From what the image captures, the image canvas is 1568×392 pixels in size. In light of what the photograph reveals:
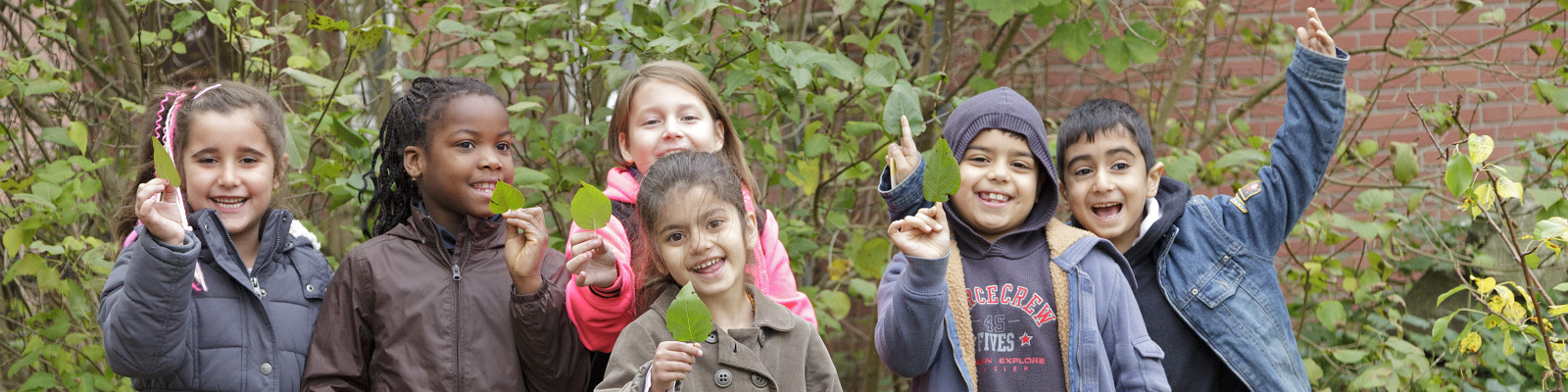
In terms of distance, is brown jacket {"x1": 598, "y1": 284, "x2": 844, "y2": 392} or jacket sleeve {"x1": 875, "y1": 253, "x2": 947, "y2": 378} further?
jacket sleeve {"x1": 875, "y1": 253, "x2": 947, "y2": 378}

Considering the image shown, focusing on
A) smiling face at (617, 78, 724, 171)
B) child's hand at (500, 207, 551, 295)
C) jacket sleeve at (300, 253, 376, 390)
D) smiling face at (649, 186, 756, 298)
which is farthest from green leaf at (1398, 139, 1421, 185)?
jacket sleeve at (300, 253, 376, 390)

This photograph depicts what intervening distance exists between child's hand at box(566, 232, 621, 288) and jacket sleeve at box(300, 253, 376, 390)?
0.52 m

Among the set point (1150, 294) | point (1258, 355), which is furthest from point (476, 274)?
point (1258, 355)

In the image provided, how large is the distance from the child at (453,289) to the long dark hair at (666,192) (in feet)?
0.73

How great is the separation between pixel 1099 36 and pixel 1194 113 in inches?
38.3

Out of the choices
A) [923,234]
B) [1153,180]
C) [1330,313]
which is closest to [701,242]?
[923,234]

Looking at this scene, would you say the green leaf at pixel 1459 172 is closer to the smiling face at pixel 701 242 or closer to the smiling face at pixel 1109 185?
the smiling face at pixel 1109 185

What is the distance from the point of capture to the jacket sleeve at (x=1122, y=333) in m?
2.34

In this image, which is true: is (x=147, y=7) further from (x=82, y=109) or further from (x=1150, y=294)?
(x=1150, y=294)

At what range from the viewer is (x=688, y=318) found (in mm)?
1862

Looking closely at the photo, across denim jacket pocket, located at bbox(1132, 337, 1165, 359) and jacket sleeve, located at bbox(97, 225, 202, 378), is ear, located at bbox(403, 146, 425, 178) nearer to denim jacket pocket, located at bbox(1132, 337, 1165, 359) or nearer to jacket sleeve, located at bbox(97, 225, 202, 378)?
jacket sleeve, located at bbox(97, 225, 202, 378)

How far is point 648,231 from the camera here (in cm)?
220

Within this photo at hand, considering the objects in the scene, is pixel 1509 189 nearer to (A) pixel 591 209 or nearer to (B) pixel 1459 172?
(B) pixel 1459 172

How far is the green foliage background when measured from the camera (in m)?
3.27
